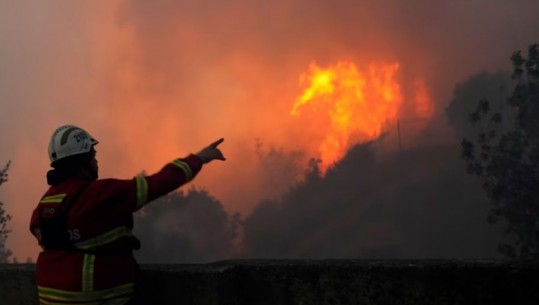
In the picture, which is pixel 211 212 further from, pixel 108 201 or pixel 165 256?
pixel 108 201

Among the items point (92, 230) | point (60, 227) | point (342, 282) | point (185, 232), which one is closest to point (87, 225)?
point (92, 230)

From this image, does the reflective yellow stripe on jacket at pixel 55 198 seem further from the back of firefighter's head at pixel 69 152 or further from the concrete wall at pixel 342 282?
the concrete wall at pixel 342 282

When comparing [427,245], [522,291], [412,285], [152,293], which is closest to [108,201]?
[152,293]

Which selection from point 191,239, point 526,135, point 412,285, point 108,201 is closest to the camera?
point 108,201

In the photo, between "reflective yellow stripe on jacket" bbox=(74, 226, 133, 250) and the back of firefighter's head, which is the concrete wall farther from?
the back of firefighter's head

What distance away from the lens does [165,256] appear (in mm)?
149625

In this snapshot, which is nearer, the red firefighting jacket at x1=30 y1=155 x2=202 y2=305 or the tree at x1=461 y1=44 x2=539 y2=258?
the red firefighting jacket at x1=30 y1=155 x2=202 y2=305

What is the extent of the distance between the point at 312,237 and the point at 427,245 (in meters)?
43.0

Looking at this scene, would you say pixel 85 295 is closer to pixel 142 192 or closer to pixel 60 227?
pixel 60 227

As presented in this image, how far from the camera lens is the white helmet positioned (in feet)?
9.61

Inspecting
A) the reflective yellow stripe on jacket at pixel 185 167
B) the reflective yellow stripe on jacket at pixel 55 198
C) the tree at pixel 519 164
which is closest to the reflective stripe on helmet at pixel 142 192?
the reflective yellow stripe on jacket at pixel 185 167

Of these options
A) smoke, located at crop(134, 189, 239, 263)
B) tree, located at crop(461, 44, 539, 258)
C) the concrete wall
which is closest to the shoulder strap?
the concrete wall

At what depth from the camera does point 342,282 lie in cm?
339

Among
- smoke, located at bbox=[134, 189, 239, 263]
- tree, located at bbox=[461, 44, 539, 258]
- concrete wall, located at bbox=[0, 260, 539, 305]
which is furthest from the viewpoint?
smoke, located at bbox=[134, 189, 239, 263]
